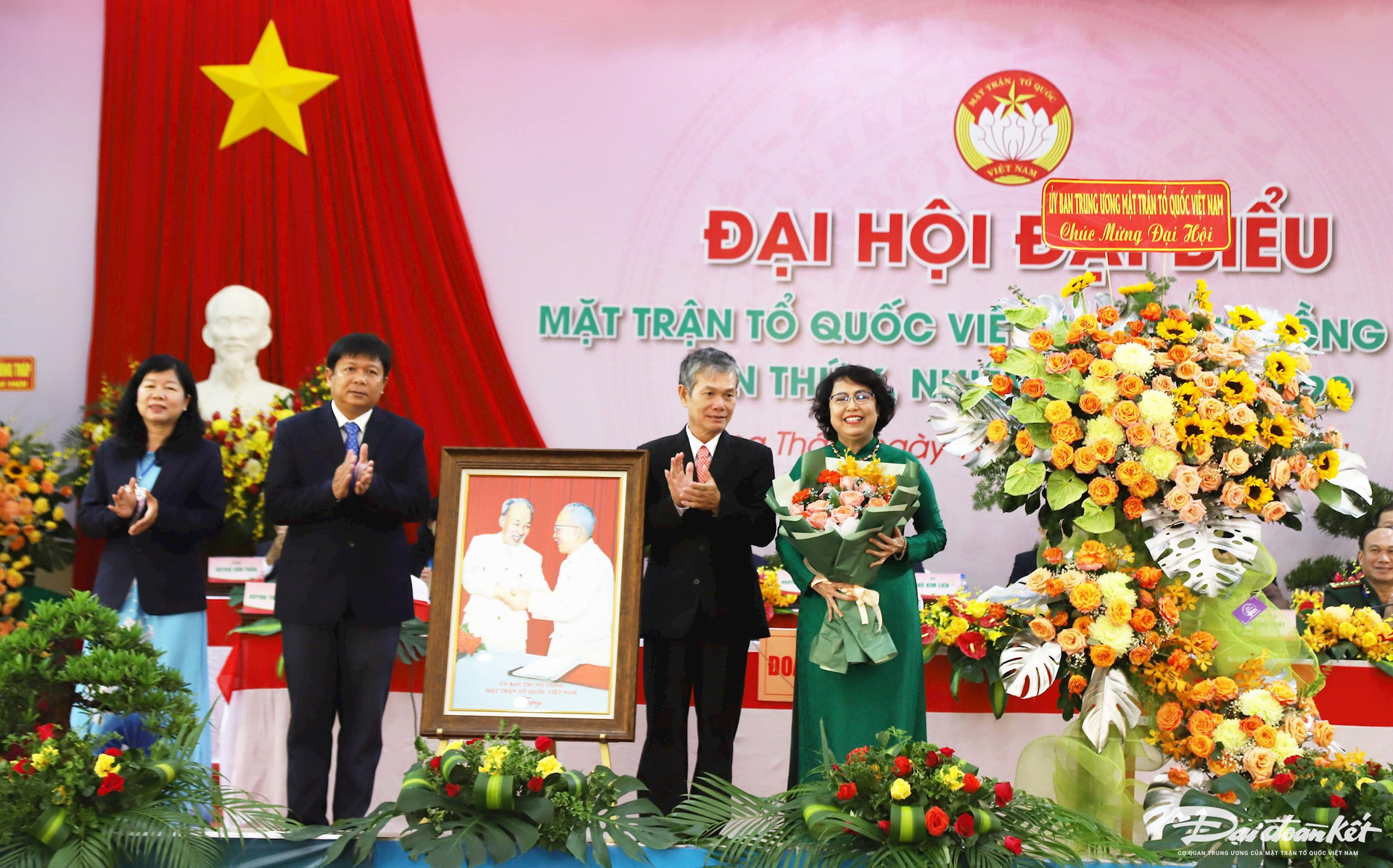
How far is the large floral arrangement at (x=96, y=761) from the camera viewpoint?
6.42 ft

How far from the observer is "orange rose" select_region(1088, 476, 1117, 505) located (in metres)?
2.43

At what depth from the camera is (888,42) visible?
219 inches

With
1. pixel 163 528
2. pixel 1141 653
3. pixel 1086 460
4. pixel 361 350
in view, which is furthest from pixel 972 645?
pixel 163 528

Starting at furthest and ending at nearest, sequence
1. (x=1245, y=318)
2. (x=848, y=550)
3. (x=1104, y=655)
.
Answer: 1. (x=848, y=550)
2. (x=1245, y=318)
3. (x=1104, y=655)

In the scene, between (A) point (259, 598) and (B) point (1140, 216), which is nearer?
(B) point (1140, 216)

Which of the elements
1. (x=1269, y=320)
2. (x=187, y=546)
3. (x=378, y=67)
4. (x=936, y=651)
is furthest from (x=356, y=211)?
(x=1269, y=320)

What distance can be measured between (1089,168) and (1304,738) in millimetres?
3786

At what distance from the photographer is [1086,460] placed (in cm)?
245

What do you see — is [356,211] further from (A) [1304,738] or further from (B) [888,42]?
(A) [1304,738]

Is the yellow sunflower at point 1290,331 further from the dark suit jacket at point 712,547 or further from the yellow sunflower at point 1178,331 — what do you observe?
the dark suit jacket at point 712,547

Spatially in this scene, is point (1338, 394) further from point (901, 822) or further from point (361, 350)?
point (361, 350)

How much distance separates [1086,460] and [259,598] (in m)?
2.39

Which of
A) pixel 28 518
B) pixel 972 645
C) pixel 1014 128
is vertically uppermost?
pixel 1014 128

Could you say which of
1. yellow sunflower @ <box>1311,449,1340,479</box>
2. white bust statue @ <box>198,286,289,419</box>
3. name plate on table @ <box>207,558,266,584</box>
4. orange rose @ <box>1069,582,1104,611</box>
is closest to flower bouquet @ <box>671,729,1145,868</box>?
orange rose @ <box>1069,582,1104,611</box>
